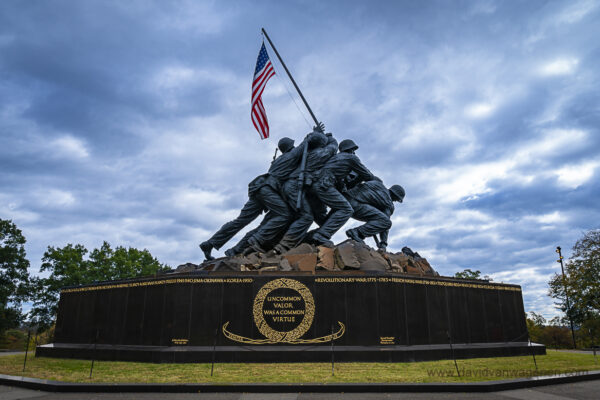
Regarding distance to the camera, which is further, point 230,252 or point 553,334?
point 553,334

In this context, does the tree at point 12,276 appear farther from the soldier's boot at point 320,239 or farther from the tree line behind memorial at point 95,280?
the soldier's boot at point 320,239

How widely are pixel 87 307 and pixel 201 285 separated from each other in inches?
228

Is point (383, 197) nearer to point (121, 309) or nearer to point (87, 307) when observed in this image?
point (121, 309)

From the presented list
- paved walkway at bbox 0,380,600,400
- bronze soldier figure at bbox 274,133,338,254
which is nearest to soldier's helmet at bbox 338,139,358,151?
bronze soldier figure at bbox 274,133,338,254

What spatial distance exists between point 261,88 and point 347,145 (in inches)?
201

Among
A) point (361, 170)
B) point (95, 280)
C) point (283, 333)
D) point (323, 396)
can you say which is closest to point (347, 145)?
point (361, 170)

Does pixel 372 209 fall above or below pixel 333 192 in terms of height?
below

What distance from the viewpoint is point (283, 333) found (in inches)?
501

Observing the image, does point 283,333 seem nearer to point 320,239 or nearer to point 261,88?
point 320,239

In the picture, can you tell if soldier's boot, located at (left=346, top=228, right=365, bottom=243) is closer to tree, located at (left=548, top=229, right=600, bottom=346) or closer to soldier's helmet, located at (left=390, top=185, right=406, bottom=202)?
soldier's helmet, located at (left=390, top=185, right=406, bottom=202)

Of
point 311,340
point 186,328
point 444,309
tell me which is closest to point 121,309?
point 186,328

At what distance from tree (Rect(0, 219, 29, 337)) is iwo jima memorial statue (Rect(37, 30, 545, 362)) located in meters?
23.9

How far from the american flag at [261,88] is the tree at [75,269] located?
26072 millimetres

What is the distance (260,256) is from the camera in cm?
1647
